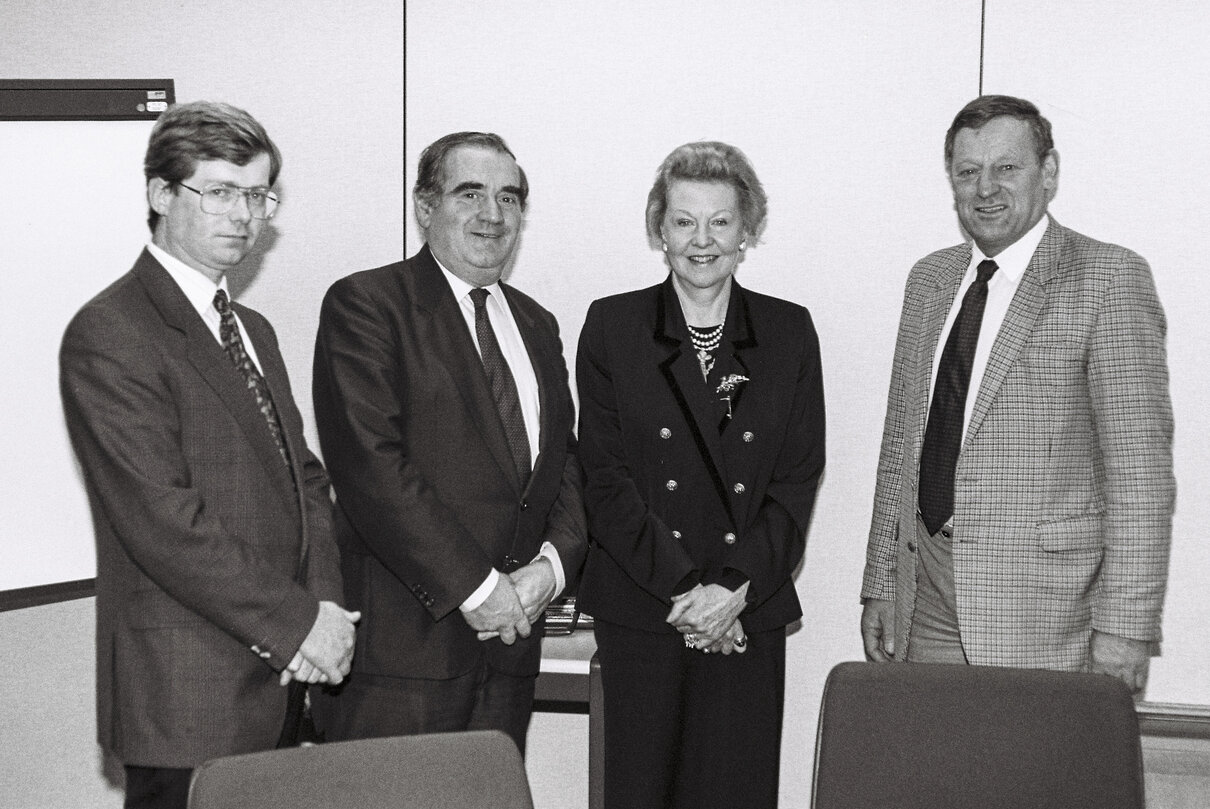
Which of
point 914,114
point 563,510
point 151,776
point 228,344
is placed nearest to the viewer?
point 151,776

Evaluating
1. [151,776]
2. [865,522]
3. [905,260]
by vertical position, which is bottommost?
[151,776]

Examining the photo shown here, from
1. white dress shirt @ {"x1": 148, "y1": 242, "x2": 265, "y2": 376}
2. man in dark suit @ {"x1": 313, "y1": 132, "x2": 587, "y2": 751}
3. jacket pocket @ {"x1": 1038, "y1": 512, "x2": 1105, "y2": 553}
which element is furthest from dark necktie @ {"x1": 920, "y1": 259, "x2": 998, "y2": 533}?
white dress shirt @ {"x1": 148, "y1": 242, "x2": 265, "y2": 376}

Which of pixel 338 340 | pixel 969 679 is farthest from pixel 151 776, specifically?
pixel 969 679

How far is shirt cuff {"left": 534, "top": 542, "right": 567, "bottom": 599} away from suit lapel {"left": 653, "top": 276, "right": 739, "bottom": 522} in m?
0.40

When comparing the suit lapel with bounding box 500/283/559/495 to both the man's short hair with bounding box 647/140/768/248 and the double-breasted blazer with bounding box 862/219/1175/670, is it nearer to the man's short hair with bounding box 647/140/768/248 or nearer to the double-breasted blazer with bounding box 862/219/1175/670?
the man's short hair with bounding box 647/140/768/248

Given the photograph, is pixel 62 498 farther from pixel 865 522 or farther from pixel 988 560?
pixel 988 560

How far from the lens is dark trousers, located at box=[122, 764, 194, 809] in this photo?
6.40 feet

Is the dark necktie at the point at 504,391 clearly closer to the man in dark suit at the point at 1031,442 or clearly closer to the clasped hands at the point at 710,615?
the clasped hands at the point at 710,615

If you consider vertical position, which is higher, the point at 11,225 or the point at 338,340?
the point at 11,225

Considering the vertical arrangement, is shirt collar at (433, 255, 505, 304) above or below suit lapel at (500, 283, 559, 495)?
above

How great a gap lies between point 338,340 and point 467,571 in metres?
0.57

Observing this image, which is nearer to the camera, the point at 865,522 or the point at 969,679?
the point at 969,679

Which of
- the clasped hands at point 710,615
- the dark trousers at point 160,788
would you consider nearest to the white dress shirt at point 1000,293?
the clasped hands at point 710,615

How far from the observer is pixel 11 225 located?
3363 millimetres
